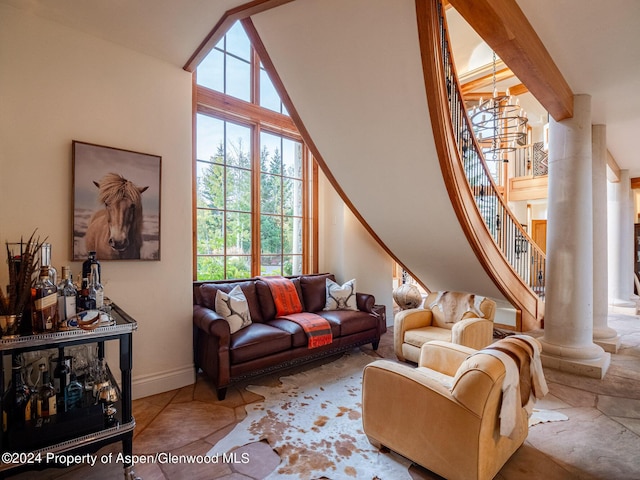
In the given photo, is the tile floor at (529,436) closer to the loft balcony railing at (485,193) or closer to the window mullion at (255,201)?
the window mullion at (255,201)

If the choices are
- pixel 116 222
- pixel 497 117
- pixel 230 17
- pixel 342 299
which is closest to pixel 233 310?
pixel 116 222

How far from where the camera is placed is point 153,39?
2.49 meters

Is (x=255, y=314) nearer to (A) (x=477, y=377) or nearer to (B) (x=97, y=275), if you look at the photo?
(B) (x=97, y=275)

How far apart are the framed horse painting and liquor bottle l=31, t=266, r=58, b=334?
0.80 m

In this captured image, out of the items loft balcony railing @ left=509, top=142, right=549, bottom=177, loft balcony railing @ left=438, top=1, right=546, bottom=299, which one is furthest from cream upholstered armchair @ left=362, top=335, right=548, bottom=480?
loft balcony railing @ left=509, top=142, right=549, bottom=177

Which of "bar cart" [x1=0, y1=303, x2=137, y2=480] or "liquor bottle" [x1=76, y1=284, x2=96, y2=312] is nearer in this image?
"bar cart" [x1=0, y1=303, x2=137, y2=480]

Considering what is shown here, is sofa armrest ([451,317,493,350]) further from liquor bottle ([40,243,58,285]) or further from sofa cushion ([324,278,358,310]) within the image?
liquor bottle ([40,243,58,285])

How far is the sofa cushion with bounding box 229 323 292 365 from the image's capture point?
276 cm

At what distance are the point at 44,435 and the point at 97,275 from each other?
896mm

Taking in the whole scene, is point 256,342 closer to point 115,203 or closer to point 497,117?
point 115,203

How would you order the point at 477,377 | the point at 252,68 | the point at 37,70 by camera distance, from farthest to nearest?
the point at 252,68 < the point at 37,70 < the point at 477,377

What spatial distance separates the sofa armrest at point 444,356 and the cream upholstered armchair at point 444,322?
748mm

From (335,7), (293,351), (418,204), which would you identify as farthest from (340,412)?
(335,7)

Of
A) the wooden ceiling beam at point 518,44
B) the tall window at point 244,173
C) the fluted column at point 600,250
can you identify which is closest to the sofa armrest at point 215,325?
the tall window at point 244,173
